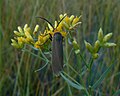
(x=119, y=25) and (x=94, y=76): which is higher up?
(x=119, y=25)

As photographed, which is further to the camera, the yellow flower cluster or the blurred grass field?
the blurred grass field

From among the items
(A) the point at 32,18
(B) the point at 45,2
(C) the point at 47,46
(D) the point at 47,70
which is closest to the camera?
(C) the point at 47,46

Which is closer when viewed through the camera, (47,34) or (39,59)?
(47,34)

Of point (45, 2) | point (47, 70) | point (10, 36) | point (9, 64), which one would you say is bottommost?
point (47, 70)

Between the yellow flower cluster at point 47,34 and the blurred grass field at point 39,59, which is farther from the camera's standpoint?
the blurred grass field at point 39,59

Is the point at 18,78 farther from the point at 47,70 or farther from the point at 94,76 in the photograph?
the point at 94,76

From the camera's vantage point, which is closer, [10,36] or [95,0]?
[10,36]

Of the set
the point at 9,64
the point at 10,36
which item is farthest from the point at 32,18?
the point at 9,64

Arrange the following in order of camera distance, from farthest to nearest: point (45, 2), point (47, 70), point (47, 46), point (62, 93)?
point (45, 2) → point (47, 70) → point (62, 93) → point (47, 46)
